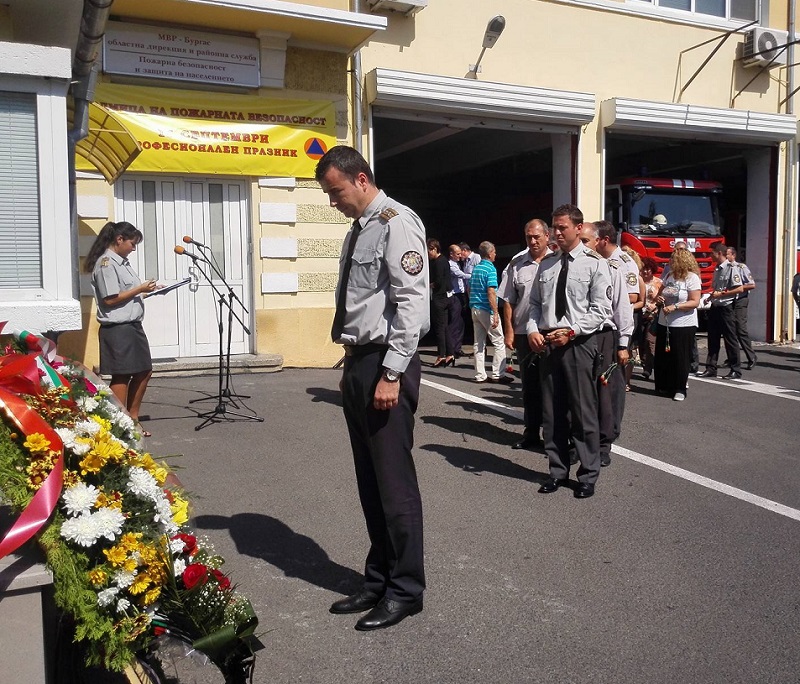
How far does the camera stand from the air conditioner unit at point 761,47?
15.1m

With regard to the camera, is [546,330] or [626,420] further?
[626,420]

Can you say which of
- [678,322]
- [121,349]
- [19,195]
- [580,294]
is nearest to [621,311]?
[580,294]

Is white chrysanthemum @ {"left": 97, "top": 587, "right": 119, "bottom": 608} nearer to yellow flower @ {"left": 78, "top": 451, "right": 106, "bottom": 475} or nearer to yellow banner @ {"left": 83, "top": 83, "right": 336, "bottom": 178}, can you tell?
yellow flower @ {"left": 78, "top": 451, "right": 106, "bottom": 475}

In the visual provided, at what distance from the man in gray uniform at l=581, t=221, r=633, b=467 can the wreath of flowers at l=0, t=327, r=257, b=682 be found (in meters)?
4.27

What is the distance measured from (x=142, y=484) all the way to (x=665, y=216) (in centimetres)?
1383

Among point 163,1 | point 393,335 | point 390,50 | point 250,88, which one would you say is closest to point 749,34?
point 390,50

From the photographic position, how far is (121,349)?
22.8 feet

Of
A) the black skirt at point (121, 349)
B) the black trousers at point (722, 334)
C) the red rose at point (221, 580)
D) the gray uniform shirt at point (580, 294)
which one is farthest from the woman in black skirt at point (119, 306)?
the black trousers at point (722, 334)

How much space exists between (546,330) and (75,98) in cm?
381

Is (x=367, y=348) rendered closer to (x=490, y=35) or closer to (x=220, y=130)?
(x=220, y=130)

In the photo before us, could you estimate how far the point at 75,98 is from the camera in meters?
6.14

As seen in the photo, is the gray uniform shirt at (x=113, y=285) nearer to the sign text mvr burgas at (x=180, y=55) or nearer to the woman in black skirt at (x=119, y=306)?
the woman in black skirt at (x=119, y=306)

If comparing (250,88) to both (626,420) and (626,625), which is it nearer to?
(626,420)

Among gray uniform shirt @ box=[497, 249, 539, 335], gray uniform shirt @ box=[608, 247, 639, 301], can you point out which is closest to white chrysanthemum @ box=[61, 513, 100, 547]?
gray uniform shirt @ box=[497, 249, 539, 335]
